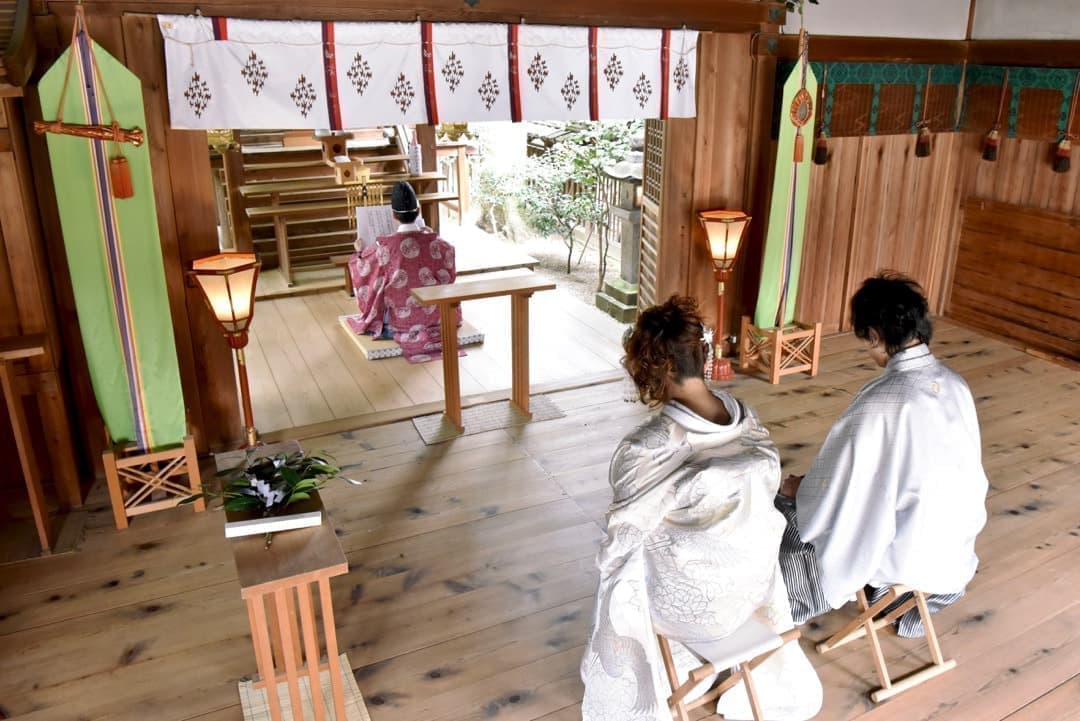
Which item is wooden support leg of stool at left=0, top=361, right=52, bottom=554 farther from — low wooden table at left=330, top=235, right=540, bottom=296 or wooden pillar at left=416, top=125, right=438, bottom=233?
wooden pillar at left=416, top=125, right=438, bottom=233

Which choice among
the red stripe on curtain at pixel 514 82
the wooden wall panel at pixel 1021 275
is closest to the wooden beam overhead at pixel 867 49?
the wooden wall panel at pixel 1021 275

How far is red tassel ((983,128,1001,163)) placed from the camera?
619cm

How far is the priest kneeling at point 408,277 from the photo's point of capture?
6.35 m

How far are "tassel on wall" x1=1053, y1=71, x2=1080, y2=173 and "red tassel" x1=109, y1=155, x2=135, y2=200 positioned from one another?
5721 mm

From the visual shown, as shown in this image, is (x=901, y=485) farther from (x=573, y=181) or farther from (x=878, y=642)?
(x=573, y=181)

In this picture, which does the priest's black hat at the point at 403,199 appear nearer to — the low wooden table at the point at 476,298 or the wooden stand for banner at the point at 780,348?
the low wooden table at the point at 476,298

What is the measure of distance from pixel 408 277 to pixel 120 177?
277 centimetres

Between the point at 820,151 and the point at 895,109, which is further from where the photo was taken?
the point at 895,109

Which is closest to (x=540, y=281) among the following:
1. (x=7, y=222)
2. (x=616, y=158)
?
(x=7, y=222)

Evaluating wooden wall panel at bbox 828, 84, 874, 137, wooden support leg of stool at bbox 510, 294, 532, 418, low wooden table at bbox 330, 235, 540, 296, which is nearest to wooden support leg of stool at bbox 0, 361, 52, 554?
wooden support leg of stool at bbox 510, 294, 532, 418

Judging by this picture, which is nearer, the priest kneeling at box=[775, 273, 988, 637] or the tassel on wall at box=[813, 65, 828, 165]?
the priest kneeling at box=[775, 273, 988, 637]

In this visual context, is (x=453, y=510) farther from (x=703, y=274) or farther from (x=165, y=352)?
(x=703, y=274)

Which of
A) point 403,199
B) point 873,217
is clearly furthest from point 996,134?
point 403,199

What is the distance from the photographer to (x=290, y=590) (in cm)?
253
